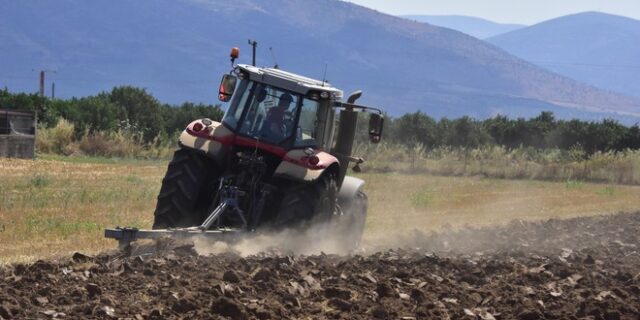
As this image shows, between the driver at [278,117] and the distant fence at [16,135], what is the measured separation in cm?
1983

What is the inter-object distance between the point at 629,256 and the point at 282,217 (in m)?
4.06

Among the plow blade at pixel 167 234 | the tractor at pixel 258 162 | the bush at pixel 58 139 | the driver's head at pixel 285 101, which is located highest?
the driver's head at pixel 285 101

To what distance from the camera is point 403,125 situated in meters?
51.3

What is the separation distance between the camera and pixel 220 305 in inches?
286

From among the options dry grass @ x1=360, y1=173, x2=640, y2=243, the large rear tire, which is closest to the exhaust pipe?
the large rear tire

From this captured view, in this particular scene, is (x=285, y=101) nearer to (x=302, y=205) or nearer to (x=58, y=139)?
(x=302, y=205)

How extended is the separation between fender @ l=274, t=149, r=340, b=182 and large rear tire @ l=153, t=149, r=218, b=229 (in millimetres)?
826

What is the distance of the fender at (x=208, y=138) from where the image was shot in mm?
11594

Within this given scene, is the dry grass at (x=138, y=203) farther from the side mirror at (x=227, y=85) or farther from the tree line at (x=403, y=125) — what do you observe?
the tree line at (x=403, y=125)

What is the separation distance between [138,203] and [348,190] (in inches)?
254

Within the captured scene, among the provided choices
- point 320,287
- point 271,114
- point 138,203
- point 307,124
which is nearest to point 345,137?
point 307,124

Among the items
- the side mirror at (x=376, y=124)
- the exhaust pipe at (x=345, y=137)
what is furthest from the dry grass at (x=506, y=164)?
the side mirror at (x=376, y=124)

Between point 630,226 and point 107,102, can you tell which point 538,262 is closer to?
point 630,226

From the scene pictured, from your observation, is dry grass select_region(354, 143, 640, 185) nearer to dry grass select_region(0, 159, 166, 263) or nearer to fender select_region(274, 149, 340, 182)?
dry grass select_region(0, 159, 166, 263)
